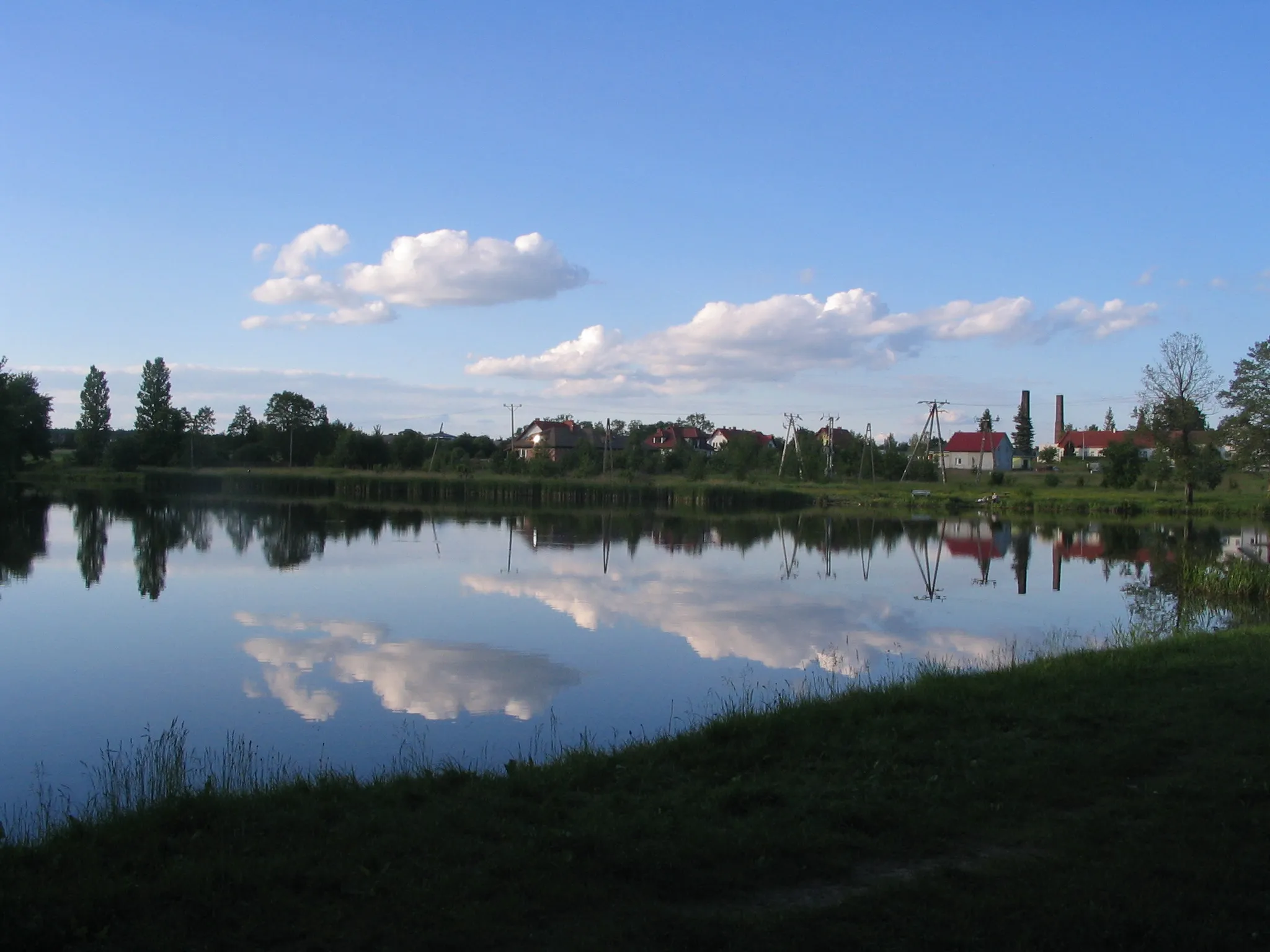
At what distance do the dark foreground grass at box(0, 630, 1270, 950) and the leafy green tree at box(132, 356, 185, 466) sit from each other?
86.9 meters

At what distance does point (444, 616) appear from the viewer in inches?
752

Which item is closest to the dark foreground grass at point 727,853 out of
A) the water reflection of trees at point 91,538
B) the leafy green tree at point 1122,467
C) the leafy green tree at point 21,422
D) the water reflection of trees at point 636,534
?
the water reflection of trees at point 636,534

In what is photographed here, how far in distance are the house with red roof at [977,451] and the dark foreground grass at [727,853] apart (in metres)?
105

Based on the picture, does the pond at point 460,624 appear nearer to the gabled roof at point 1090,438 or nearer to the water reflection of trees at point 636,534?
the water reflection of trees at point 636,534

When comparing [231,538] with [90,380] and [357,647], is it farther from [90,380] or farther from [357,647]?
[90,380]

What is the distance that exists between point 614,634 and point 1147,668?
8.42 meters

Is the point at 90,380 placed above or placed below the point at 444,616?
above

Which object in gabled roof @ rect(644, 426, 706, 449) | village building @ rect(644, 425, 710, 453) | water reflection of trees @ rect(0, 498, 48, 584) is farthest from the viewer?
gabled roof @ rect(644, 426, 706, 449)

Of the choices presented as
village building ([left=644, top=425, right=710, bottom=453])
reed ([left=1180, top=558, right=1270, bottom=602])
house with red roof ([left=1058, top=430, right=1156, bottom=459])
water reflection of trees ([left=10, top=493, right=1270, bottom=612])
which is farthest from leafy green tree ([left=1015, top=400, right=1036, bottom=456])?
reed ([left=1180, top=558, right=1270, bottom=602])

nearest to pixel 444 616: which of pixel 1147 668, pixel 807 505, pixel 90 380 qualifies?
pixel 1147 668

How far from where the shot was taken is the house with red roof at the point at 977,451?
108688mm

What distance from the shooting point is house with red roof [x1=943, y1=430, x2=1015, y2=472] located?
108688mm

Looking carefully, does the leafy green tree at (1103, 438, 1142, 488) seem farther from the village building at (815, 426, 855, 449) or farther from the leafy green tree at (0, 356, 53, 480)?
the leafy green tree at (0, 356, 53, 480)

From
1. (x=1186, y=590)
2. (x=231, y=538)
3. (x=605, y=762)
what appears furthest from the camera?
(x=231, y=538)
